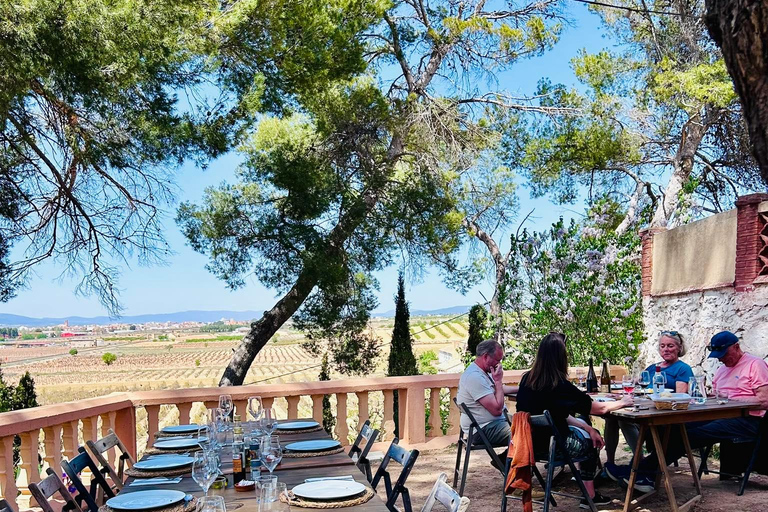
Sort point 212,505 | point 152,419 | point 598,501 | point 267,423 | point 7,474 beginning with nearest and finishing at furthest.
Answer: point 212,505
point 267,423
point 7,474
point 598,501
point 152,419

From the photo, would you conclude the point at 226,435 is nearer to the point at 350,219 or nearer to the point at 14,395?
the point at 350,219

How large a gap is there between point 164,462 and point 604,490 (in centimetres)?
308

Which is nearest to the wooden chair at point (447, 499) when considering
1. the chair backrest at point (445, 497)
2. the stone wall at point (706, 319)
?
the chair backrest at point (445, 497)

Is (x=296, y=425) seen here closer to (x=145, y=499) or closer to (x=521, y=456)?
(x=521, y=456)

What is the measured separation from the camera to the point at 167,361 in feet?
108

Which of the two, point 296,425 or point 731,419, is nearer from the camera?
point 296,425

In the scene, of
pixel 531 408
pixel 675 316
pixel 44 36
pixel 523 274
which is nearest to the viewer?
pixel 531 408

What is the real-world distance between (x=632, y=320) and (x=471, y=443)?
15.2 ft

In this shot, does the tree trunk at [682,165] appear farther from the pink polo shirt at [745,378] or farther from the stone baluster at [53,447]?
the stone baluster at [53,447]

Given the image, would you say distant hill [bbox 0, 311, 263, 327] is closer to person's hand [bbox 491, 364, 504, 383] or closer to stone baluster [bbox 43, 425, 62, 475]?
stone baluster [bbox 43, 425, 62, 475]

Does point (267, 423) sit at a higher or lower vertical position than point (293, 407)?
higher

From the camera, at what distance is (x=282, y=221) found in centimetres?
1034

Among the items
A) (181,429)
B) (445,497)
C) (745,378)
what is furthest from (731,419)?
(181,429)

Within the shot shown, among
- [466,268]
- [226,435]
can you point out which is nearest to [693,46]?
[466,268]
